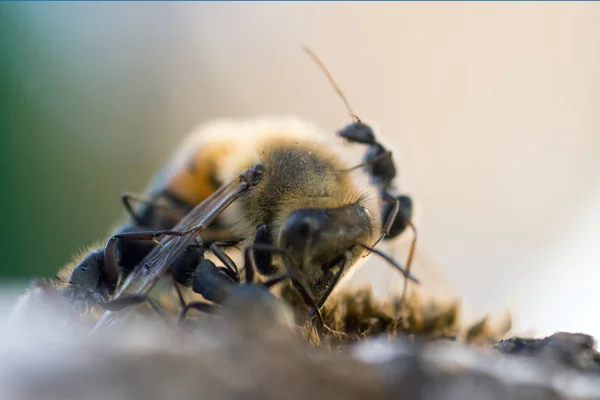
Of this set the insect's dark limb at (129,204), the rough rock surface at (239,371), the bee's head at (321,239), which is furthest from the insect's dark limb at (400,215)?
the rough rock surface at (239,371)

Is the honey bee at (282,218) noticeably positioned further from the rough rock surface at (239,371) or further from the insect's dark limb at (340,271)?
the rough rock surface at (239,371)

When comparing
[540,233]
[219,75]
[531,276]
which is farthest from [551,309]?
[219,75]

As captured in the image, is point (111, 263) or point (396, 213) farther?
point (396, 213)

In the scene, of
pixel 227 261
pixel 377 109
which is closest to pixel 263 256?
pixel 227 261

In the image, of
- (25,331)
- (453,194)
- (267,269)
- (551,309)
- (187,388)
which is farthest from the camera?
(453,194)

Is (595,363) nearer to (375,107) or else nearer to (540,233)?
(540,233)

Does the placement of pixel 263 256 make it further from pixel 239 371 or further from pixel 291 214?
pixel 239 371
